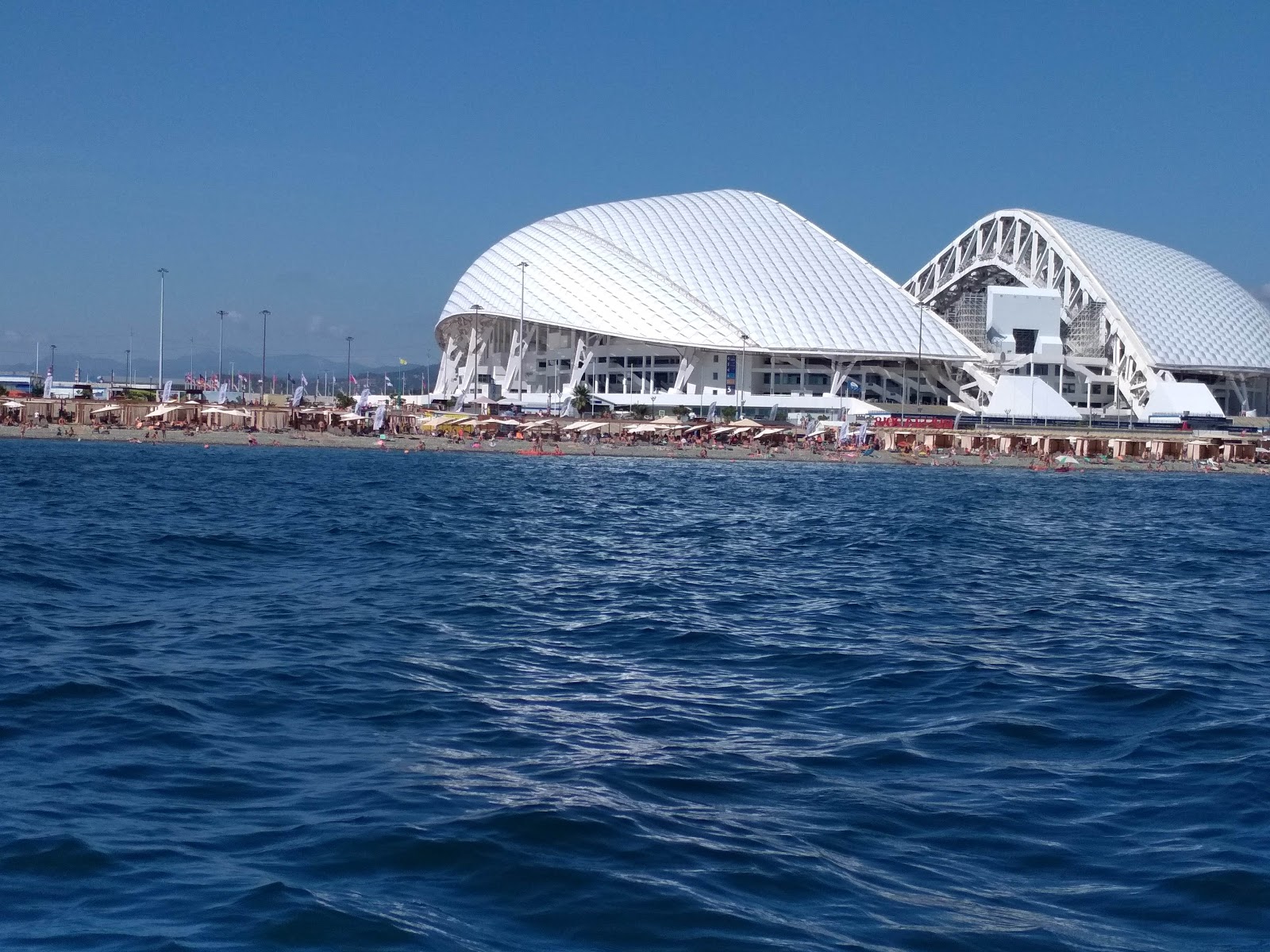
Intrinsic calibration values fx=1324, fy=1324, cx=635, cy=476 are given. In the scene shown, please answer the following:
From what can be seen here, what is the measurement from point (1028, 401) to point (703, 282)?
26166mm

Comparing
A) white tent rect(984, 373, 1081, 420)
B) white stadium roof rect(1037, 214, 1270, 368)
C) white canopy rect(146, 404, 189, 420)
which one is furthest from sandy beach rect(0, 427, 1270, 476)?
white stadium roof rect(1037, 214, 1270, 368)

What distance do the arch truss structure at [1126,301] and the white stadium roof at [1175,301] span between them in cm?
11

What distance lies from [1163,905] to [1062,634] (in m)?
9.69

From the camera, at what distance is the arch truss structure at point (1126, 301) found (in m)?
107

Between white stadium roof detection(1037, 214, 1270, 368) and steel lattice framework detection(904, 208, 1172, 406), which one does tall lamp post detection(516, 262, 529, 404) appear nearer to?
steel lattice framework detection(904, 208, 1172, 406)

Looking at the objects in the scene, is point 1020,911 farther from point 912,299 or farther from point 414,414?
point 912,299

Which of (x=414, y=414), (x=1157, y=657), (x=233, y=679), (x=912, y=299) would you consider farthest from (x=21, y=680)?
(x=912, y=299)

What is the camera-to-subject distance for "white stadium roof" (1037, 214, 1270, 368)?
352ft

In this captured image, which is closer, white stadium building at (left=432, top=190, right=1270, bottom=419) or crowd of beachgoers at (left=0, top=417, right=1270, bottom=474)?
crowd of beachgoers at (left=0, top=417, right=1270, bottom=474)

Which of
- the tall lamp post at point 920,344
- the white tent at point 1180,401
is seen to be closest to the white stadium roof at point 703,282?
the tall lamp post at point 920,344

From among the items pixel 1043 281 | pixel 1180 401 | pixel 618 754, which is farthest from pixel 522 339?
pixel 618 754

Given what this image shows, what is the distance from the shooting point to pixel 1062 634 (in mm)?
16375

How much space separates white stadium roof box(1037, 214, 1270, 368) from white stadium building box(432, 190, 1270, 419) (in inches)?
8.3

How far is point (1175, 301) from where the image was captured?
112125 millimetres
